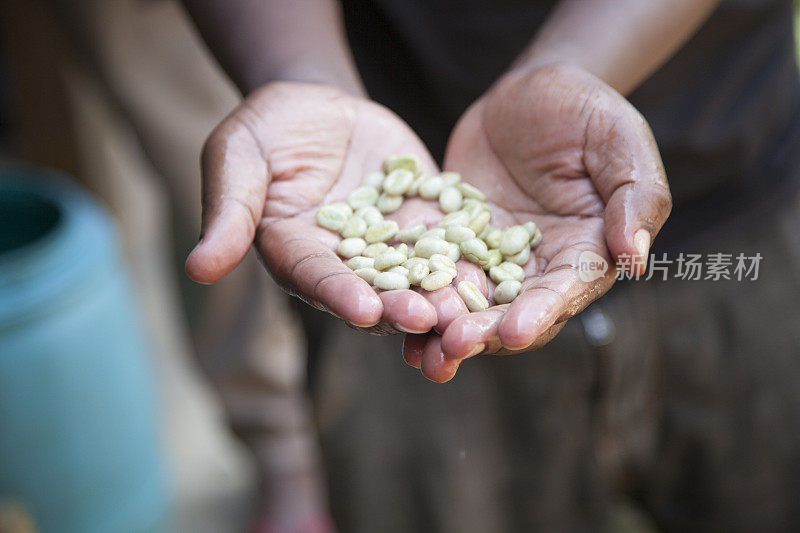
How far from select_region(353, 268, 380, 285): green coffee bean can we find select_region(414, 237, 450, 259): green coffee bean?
2.6 inches

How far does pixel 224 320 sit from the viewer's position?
1.58m

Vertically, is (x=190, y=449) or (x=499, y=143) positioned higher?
(x=499, y=143)

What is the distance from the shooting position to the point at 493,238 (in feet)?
2.62

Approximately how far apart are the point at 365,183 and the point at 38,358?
0.59 metres

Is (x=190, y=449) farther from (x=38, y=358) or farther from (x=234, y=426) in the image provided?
(x=38, y=358)

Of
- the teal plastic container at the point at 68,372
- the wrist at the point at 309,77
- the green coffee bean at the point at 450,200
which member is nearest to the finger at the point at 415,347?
the green coffee bean at the point at 450,200

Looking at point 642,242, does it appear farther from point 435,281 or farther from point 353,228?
point 353,228

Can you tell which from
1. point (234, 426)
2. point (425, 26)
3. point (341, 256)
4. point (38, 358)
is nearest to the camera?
point (341, 256)

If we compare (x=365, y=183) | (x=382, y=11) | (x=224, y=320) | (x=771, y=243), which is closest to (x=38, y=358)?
(x=224, y=320)

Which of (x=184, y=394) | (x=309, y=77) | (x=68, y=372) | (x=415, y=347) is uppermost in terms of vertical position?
(x=309, y=77)

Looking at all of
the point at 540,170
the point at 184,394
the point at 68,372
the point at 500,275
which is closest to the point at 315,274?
the point at 500,275

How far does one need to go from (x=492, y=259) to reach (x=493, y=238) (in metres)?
0.04

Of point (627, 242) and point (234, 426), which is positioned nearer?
point (627, 242)

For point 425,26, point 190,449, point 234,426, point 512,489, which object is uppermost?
point 425,26
